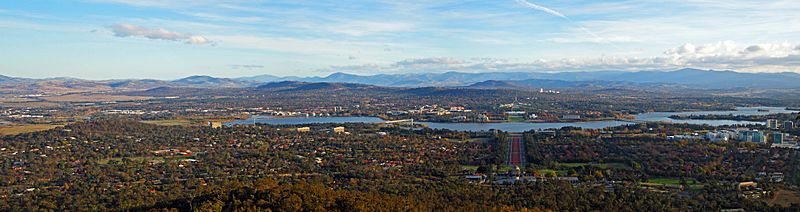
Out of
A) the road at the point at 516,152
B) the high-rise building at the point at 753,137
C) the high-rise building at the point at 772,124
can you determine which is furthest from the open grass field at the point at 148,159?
the high-rise building at the point at 772,124

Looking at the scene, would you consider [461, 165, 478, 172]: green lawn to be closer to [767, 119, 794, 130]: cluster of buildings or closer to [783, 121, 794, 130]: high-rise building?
[767, 119, 794, 130]: cluster of buildings

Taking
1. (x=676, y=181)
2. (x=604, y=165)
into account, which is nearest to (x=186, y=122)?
(x=604, y=165)

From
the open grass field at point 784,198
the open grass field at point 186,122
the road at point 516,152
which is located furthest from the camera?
the open grass field at point 186,122

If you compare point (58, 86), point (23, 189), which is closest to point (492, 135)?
point (23, 189)

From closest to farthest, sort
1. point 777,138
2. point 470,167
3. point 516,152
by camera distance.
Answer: point 470,167 → point 516,152 → point 777,138

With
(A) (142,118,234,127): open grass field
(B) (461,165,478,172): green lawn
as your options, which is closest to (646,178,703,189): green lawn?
(B) (461,165,478,172): green lawn

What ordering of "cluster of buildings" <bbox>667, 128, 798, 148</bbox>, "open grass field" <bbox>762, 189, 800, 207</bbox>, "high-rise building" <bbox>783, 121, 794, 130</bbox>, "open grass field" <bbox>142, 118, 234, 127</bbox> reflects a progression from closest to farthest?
1. "open grass field" <bbox>762, 189, 800, 207</bbox>
2. "cluster of buildings" <bbox>667, 128, 798, 148</bbox>
3. "high-rise building" <bbox>783, 121, 794, 130</bbox>
4. "open grass field" <bbox>142, 118, 234, 127</bbox>

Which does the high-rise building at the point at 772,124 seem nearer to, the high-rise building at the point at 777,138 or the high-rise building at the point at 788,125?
the high-rise building at the point at 788,125

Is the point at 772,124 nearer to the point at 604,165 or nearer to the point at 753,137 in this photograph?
the point at 753,137

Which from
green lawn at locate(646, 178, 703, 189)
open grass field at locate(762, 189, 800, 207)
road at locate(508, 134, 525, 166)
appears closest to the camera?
Result: open grass field at locate(762, 189, 800, 207)

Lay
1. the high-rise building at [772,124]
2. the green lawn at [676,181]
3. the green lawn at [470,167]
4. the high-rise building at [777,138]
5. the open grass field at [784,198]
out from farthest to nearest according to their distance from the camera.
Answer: the high-rise building at [772,124] → the high-rise building at [777,138] → the green lawn at [470,167] → the green lawn at [676,181] → the open grass field at [784,198]

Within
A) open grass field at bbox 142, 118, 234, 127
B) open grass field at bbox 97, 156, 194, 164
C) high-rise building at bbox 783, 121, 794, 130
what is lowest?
open grass field at bbox 142, 118, 234, 127
